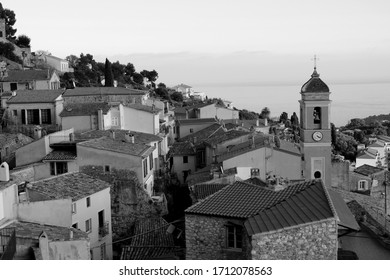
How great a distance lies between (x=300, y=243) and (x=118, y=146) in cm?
825

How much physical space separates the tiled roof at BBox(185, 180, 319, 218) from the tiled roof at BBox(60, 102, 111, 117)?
408 inches

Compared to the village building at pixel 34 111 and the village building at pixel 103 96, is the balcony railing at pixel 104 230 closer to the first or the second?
the village building at pixel 34 111

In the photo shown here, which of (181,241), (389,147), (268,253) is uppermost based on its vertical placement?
(268,253)

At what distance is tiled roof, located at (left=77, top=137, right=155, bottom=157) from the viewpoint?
12.7m

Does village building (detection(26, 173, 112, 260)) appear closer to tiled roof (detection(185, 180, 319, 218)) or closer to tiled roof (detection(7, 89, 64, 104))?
tiled roof (detection(185, 180, 319, 218))

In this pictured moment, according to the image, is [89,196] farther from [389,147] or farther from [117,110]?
[389,147]

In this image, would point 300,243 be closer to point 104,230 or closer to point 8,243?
point 8,243

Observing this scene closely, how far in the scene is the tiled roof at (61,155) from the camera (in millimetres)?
12695

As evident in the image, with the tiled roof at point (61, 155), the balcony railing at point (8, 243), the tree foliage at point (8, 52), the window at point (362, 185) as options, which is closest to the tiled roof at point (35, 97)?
the tiled roof at point (61, 155)

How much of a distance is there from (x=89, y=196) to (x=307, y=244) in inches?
223

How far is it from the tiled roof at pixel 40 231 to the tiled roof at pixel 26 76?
1786cm

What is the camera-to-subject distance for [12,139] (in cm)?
1555

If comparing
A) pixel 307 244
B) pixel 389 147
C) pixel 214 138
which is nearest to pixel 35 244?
pixel 307 244
